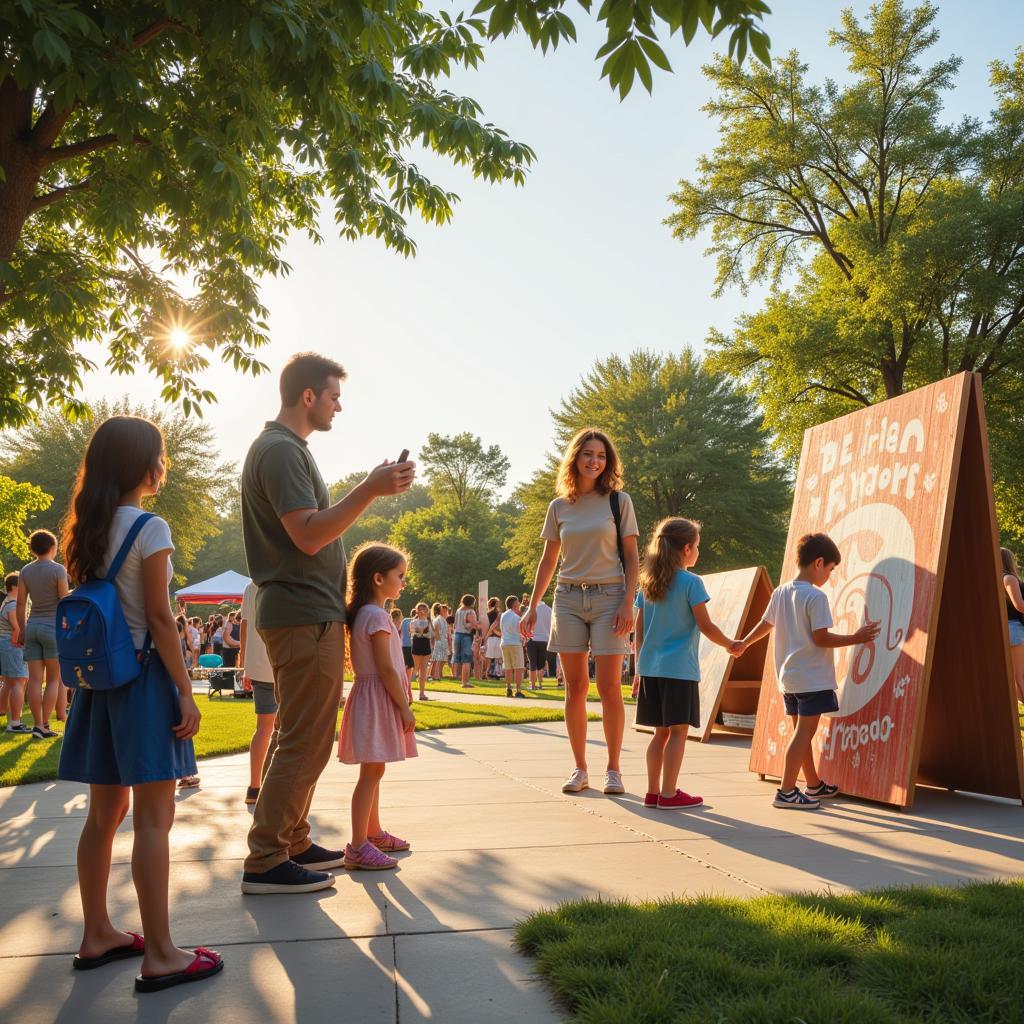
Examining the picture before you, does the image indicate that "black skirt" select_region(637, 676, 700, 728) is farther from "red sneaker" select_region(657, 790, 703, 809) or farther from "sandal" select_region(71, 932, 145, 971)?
"sandal" select_region(71, 932, 145, 971)

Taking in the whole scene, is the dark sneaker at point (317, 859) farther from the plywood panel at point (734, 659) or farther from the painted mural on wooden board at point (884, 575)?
the plywood panel at point (734, 659)

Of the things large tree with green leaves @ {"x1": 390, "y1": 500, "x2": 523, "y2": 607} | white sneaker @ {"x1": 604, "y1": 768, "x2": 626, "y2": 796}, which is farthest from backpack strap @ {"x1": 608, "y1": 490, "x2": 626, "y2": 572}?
large tree with green leaves @ {"x1": 390, "y1": 500, "x2": 523, "y2": 607}

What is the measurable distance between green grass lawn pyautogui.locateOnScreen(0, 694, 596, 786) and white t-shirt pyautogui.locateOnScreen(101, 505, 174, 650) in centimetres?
479

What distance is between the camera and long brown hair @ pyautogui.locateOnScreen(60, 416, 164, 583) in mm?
2965

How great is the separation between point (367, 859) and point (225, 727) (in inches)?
289

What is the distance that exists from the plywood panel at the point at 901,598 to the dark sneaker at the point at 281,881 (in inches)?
132

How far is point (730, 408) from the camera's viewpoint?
136 ft

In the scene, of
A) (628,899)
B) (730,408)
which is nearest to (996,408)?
(730,408)

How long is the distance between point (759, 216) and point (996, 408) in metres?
9.07

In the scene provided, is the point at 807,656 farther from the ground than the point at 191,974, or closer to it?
farther from the ground

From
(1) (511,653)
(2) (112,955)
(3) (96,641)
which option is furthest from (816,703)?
(1) (511,653)

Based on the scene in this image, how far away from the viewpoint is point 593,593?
19.8 ft

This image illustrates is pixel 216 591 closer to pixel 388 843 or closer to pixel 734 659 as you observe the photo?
pixel 734 659

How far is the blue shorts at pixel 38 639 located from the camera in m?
9.73
